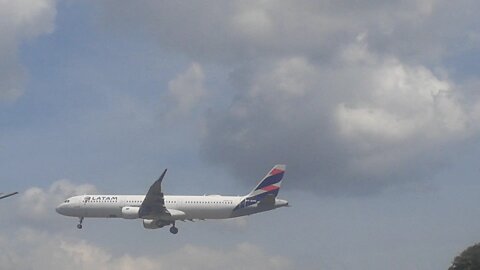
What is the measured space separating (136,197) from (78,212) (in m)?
10.1

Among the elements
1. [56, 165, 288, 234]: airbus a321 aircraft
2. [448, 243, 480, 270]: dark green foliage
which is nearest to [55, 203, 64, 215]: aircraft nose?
[56, 165, 288, 234]: airbus a321 aircraft

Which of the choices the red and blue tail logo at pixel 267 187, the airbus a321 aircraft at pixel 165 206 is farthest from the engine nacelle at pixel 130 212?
the red and blue tail logo at pixel 267 187

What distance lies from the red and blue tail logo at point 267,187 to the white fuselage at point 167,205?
1.21 meters

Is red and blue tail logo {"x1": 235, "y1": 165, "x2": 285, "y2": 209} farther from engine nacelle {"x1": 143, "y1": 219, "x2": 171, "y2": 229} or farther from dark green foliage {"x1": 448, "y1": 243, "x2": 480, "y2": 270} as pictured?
dark green foliage {"x1": 448, "y1": 243, "x2": 480, "y2": 270}

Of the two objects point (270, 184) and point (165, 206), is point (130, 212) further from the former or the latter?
point (270, 184)

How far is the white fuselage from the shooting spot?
176000 millimetres

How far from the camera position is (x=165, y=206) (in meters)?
178

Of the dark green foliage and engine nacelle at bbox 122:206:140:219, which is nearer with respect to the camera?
the dark green foliage

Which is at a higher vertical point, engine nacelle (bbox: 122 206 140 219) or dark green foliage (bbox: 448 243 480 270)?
engine nacelle (bbox: 122 206 140 219)

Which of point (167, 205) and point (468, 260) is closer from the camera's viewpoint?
point (468, 260)

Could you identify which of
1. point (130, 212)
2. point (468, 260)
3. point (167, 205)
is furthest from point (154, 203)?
point (468, 260)

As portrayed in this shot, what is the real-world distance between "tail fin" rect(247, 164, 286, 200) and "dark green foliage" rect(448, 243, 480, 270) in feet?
216

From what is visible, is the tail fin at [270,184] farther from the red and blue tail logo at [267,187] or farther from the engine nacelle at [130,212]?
the engine nacelle at [130,212]

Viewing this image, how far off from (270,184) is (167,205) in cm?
1798
